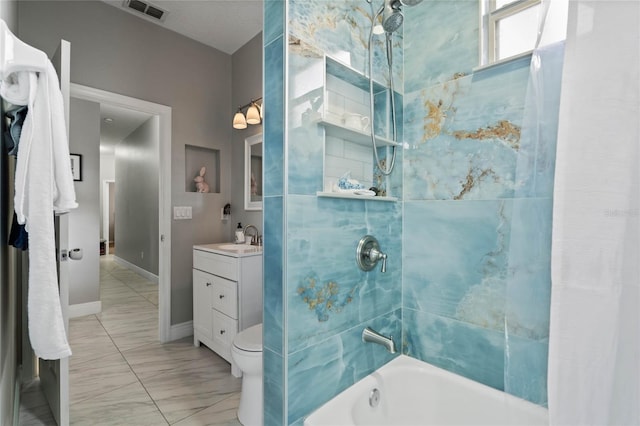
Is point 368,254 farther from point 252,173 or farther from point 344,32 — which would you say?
point 252,173

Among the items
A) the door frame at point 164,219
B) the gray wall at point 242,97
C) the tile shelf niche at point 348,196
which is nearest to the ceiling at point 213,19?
the gray wall at point 242,97

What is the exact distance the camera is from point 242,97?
314 cm

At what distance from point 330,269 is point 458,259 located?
2.17 ft

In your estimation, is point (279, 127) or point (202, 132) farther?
point (202, 132)

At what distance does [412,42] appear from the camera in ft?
5.41

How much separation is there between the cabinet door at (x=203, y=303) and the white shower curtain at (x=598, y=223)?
2337 millimetres

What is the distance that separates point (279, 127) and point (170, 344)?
252cm

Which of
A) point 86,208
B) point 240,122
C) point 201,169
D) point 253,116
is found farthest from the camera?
point 86,208

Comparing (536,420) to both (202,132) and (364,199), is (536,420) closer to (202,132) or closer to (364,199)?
(364,199)

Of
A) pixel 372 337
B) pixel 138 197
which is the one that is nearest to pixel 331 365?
pixel 372 337

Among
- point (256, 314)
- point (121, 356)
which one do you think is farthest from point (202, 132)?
point (121, 356)

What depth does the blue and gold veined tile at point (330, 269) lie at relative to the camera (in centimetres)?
115

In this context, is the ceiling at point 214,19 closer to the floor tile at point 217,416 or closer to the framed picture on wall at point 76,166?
the framed picture on wall at point 76,166

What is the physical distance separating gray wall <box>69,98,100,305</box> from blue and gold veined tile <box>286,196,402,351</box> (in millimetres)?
3462
